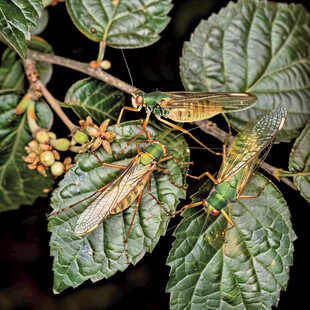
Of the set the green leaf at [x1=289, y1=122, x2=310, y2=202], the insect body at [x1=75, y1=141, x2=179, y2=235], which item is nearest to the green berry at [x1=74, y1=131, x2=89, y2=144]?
the insect body at [x1=75, y1=141, x2=179, y2=235]

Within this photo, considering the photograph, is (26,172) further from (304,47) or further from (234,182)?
(304,47)

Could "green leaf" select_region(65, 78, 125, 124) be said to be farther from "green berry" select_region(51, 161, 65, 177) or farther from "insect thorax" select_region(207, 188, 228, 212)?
"insect thorax" select_region(207, 188, 228, 212)

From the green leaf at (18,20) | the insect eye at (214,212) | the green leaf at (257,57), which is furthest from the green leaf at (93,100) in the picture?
the insect eye at (214,212)

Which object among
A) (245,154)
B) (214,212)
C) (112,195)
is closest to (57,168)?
(112,195)

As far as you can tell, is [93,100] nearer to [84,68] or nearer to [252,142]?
[84,68]

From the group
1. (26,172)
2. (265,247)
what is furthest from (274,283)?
(26,172)

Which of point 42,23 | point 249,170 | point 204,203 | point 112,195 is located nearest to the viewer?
point 112,195

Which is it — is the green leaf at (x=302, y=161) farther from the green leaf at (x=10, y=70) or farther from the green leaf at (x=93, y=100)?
the green leaf at (x=10, y=70)
